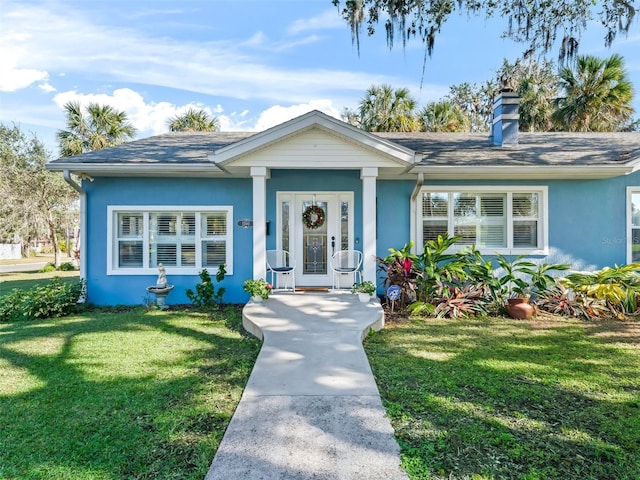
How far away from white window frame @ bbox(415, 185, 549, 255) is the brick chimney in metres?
1.61

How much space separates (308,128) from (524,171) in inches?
174

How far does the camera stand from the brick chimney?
8.70 meters

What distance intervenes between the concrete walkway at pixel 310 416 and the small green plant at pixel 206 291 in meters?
2.41

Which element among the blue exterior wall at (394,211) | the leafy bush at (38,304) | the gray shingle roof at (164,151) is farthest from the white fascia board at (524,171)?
the leafy bush at (38,304)

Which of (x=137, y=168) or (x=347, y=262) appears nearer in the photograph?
(x=137, y=168)

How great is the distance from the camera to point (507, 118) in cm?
869

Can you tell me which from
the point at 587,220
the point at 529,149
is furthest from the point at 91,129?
the point at 587,220

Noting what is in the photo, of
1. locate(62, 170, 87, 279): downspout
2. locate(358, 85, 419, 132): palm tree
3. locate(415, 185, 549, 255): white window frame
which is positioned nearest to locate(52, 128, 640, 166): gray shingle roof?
locate(415, 185, 549, 255): white window frame

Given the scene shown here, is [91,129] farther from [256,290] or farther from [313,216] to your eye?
[256,290]

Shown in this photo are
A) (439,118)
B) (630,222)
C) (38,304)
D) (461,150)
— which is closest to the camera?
(38,304)

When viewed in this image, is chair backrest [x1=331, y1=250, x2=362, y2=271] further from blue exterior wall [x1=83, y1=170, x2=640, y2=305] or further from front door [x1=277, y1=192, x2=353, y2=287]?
blue exterior wall [x1=83, y1=170, x2=640, y2=305]

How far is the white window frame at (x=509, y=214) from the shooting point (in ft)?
25.3

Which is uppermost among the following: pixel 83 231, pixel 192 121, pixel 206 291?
pixel 192 121

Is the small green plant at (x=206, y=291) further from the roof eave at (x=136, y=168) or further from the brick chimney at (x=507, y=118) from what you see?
the brick chimney at (x=507, y=118)
